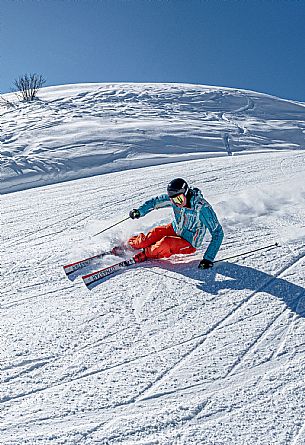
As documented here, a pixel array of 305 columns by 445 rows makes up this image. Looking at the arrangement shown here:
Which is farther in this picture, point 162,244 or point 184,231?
point 184,231

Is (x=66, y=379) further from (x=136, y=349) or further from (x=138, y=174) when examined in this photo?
(x=138, y=174)

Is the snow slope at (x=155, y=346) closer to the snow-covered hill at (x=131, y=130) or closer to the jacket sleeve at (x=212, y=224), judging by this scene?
the jacket sleeve at (x=212, y=224)

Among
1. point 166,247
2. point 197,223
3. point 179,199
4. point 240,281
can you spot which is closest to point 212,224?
point 197,223

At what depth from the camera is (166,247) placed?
4.70m

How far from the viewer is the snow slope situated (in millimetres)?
2447

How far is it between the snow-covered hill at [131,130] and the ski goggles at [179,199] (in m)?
7.26

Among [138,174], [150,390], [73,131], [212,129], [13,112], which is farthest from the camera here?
[13,112]

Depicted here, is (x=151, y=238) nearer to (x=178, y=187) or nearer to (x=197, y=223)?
(x=197, y=223)

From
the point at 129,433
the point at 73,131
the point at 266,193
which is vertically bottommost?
the point at 129,433

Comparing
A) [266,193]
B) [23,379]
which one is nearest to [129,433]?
[23,379]

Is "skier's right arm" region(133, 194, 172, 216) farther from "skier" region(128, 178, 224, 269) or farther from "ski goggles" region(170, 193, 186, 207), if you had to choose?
"ski goggles" region(170, 193, 186, 207)

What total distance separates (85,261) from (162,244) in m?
0.90

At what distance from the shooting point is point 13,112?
21016mm

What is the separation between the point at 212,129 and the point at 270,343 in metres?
15.8
